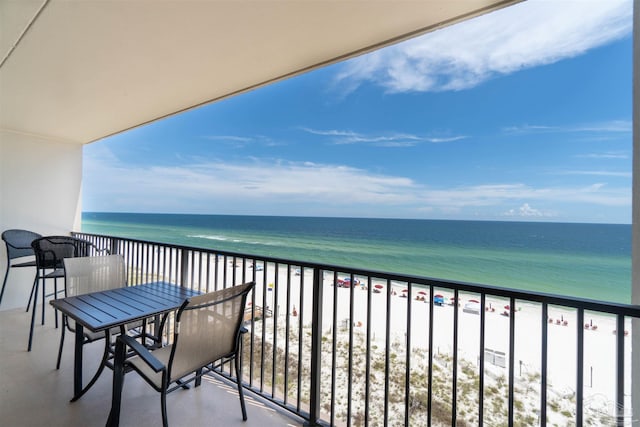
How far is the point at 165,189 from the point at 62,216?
79.6 ft

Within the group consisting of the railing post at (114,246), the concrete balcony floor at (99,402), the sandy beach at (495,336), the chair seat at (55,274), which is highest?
the railing post at (114,246)

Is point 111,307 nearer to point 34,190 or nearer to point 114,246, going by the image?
point 114,246

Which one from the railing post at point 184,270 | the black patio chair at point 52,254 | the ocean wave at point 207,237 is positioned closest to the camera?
the railing post at point 184,270

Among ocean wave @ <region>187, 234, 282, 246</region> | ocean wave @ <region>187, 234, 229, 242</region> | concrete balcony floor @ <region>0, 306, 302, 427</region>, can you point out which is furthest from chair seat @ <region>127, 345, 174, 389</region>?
ocean wave @ <region>187, 234, 229, 242</region>

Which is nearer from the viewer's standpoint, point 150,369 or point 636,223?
point 636,223

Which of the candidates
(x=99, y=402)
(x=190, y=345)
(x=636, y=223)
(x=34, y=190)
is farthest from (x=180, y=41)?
(x=34, y=190)

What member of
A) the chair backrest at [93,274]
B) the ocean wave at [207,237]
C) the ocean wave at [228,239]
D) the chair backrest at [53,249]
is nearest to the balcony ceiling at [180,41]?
the chair backrest at [53,249]

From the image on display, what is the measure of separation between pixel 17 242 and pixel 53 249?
948 mm

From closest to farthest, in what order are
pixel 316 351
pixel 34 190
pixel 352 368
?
pixel 316 351
pixel 352 368
pixel 34 190

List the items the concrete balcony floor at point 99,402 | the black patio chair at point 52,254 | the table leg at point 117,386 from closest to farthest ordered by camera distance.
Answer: the table leg at point 117,386, the concrete balcony floor at point 99,402, the black patio chair at point 52,254

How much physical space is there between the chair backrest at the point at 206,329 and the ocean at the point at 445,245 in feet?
29.2

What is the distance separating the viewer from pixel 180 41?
2.01 metres

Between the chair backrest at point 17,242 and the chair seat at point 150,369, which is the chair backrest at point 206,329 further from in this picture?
the chair backrest at point 17,242

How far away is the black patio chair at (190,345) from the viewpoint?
1375mm
